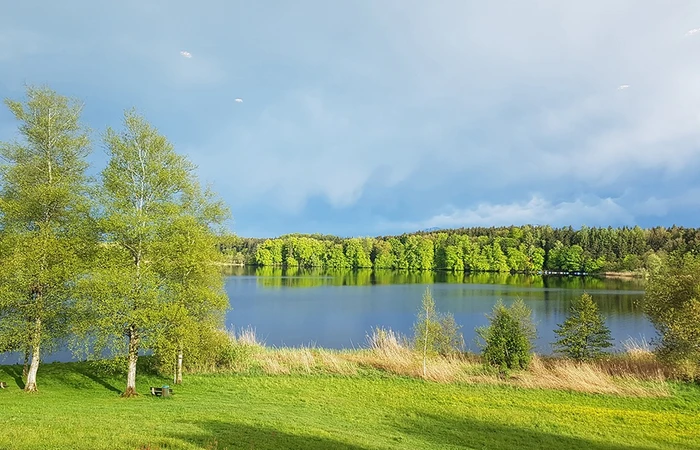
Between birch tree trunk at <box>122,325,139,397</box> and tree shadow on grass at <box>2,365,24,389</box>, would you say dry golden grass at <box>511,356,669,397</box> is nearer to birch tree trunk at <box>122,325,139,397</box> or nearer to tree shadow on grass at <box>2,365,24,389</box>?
birch tree trunk at <box>122,325,139,397</box>

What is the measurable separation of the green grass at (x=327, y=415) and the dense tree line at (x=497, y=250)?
298ft

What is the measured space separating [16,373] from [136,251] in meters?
8.55

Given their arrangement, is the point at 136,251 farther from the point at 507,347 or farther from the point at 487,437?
the point at 507,347

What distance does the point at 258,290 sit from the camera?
220 ft

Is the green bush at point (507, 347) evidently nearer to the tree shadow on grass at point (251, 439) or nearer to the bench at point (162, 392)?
the tree shadow on grass at point (251, 439)

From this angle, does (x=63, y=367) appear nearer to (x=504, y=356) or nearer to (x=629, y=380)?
(x=504, y=356)

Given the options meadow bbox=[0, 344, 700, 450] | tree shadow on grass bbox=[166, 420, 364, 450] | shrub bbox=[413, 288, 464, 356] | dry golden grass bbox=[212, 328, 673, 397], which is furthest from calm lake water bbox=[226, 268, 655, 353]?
tree shadow on grass bbox=[166, 420, 364, 450]

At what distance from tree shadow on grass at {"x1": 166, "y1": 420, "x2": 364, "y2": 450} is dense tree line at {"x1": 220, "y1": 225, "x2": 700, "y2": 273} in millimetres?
97728

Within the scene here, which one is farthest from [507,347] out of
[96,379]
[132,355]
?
[96,379]

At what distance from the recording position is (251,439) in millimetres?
8969

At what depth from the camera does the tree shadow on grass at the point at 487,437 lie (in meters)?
10.3

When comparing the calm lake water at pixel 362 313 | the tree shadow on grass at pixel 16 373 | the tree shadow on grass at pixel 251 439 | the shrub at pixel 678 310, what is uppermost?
the shrub at pixel 678 310

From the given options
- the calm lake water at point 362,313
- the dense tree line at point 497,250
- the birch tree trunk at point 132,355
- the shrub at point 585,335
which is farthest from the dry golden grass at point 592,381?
the dense tree line at point 497,250

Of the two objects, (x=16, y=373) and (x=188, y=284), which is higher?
(x=188, y=284)
